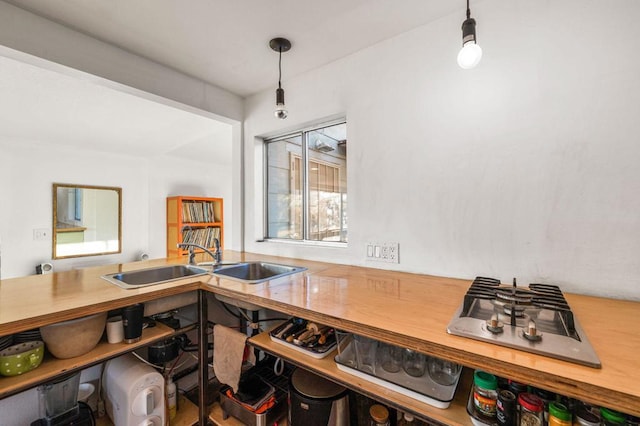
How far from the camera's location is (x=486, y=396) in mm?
737

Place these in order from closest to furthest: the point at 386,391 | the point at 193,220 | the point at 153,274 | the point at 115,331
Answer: the point at 386,391 → the point at 115,331 → the point at 153,274 → the point at 193,220

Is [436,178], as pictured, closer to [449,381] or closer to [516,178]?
[516,178]

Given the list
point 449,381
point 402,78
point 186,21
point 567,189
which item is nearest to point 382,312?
point 449,381

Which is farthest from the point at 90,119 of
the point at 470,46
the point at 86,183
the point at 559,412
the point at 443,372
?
the point at 559,412

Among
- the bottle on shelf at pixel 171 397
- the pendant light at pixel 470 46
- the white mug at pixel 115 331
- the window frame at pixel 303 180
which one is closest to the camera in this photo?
the pendant light at pixel 470 46

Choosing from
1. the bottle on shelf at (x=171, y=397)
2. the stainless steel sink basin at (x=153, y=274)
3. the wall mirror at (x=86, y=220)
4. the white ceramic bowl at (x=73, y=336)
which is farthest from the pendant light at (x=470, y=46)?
the wall mirror at (x=86, y=220)

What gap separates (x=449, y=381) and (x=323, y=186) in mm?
1519

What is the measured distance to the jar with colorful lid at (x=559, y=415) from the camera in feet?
2.05

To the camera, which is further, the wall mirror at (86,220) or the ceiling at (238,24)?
the wall mirror at (86,220)

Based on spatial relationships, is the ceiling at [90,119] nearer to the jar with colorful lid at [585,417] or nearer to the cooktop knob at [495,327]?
the cooktop knob at [495,327]

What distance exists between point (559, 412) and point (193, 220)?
432cm

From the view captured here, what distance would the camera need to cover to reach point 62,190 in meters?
3.20

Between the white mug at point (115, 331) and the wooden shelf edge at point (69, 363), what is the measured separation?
2 cm

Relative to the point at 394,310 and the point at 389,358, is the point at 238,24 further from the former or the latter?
the point at 389,358
